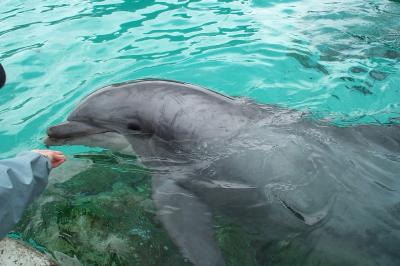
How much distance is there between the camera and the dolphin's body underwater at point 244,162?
174 inches

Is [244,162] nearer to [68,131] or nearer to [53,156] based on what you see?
[53,156]

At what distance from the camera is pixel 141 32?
36.6 feet

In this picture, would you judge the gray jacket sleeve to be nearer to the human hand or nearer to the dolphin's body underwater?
the human hand

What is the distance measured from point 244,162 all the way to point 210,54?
16.8ft

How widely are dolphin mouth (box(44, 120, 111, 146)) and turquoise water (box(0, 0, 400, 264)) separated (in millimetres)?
641

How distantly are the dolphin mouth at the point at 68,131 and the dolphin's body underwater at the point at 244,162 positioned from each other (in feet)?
0.04

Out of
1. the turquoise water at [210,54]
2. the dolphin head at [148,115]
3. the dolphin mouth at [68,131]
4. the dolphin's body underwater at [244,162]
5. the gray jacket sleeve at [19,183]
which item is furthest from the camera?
the turquoise water at [210,54]

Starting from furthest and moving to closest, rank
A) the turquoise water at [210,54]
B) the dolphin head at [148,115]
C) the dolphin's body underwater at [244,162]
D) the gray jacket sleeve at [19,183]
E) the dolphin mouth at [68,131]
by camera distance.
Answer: the turquoise water at [210,54]
the dolphin mouth at [68,131]
the dolphin head at [148,115]
the dolphin's body underwater at [244,162]
the gray jacket sleeve at [19,183]

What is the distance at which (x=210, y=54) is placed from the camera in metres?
9.62

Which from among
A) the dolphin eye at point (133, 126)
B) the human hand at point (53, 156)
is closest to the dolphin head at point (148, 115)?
the dolphin eye at point (133, 126)

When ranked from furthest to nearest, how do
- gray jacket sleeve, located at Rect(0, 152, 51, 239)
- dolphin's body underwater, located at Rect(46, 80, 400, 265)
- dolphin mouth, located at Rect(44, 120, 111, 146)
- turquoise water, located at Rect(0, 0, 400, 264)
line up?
turquoise water, located at Rect(0, 0, 400, 264), dolphin mouth, located at Rect(44, 120, 111, 146), dolphin's body underwater, located at Rect(46, 80, 400, 265), gray jacket sleeve, located at Rect(0, 152, 51, 239)

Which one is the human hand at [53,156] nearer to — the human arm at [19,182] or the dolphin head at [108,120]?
the human arm at [19,182]

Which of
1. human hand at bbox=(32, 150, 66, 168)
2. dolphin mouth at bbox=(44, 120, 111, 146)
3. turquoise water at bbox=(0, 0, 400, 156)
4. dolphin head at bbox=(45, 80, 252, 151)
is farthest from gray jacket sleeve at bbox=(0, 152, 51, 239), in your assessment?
turquoise water at bbox=(0, 0, 400, 156)

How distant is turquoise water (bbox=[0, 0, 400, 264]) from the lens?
790 centimetres
